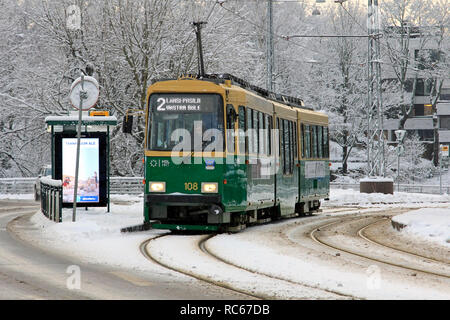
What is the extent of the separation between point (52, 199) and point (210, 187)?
3.58 meters

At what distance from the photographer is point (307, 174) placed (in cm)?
A: 2550

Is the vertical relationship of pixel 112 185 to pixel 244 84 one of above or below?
below

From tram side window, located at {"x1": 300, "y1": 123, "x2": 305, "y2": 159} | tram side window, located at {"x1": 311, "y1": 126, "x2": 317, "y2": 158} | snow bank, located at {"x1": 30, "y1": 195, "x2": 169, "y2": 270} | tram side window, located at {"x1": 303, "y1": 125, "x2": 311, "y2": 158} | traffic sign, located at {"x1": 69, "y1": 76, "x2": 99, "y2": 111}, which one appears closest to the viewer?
snow bank, located at {"x1": 30, "y1": 195, "x2": 169, "y2": 270}

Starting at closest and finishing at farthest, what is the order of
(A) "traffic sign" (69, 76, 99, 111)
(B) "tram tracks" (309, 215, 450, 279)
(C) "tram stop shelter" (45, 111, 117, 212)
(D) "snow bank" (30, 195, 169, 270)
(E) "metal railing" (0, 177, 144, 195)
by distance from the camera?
1. (B) "tram tracks" (309, 215, 450, 279)
2. (D) "snow bank" (30, 195, 169, 270)
3. (A) "traffic sign" (69, 76, 99, 111)
4. (C) "tram stop shelter" (45, 111, 117, 212)
5. (E) "metal railing" (0, 177, 144, 195)

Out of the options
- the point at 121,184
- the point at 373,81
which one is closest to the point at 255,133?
the point at 373,81

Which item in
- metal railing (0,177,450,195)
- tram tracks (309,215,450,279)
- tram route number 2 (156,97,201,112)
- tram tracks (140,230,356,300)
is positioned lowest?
tram tracks (309,215,450,279)

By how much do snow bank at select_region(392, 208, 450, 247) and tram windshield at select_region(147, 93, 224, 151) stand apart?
14.5 ft

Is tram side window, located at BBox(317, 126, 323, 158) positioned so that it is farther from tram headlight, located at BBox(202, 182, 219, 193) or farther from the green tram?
tram headlight, located at BBox(202, 182, 219, 193)

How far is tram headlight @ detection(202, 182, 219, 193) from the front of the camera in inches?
712

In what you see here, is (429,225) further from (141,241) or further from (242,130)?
(141,241)

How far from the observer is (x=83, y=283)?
Result: 1019cm

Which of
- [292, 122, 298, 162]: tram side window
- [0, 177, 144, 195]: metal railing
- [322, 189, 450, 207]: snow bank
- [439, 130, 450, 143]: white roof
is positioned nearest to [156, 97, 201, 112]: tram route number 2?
[292, 122, 298, 162]: tram side window

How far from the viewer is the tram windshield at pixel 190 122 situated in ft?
59.4
